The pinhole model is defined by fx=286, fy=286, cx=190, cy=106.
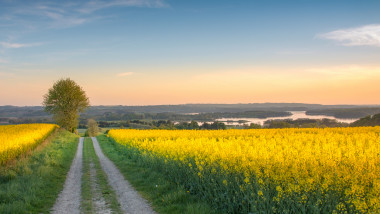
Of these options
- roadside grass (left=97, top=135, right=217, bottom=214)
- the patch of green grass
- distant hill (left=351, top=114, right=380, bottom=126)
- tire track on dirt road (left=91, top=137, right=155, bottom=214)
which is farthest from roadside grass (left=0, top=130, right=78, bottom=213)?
distant hill (left=351, top=114, right=380, bottom=126)

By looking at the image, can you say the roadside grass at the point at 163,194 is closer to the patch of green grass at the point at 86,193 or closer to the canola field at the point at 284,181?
the canola field at the point at 284,181

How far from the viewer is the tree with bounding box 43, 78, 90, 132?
67.1 metres

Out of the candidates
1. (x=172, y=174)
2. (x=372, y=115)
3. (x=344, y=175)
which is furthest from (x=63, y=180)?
(x=372, y=115)

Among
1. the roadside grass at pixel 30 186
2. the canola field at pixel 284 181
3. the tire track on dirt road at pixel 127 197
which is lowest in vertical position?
the tire track on dirt road at pixel 127 197

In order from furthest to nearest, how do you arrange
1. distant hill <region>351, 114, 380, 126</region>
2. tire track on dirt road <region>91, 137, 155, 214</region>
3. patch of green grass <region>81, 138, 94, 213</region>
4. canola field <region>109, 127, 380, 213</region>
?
distant hill <region>351, 114, 380, 126</region> → patch of green grass <region>81, 138, 94, 213</region> → tire track on dirt road <region>91, 137, 155, 214</region> → canola field <region>109, 127, 380, 213</region>

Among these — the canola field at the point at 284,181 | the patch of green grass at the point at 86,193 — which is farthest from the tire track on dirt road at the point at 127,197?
the canola field at the point at 284,181

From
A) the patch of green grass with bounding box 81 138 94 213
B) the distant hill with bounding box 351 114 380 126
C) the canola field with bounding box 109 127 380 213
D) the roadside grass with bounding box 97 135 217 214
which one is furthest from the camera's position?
the distant hill with bounding box 351 114 380 126

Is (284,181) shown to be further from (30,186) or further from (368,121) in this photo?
(368,121)

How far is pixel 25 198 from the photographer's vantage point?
10773 millimetres

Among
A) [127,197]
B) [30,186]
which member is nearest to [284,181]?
[127,197]

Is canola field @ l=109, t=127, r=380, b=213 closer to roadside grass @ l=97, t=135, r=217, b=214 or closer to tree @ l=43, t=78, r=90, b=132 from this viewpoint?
roadside grass @ l=97, t=135, r=217, b=214

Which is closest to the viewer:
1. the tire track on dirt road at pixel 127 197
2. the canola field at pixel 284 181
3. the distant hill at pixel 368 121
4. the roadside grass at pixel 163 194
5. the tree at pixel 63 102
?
the canola field at pixel 284 181

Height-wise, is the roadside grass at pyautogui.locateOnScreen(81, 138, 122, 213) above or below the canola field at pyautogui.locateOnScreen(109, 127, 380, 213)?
below

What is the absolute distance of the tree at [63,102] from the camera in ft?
220
